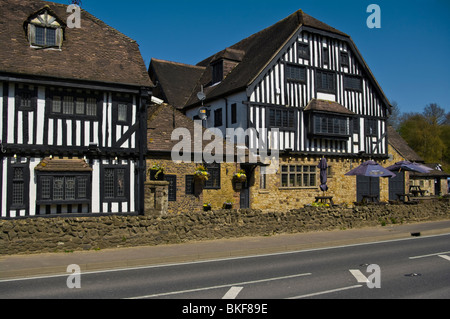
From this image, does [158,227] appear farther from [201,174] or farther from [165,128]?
[165,128]

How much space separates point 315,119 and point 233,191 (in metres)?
7.84

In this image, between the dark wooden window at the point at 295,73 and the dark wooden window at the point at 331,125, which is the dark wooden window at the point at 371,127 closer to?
the dark wooden window at the point at 331,125

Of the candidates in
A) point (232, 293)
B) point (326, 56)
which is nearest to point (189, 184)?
point (232, 293)

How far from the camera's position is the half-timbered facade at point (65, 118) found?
1536 cm

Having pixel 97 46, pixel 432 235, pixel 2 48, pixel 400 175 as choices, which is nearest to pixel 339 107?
pixel 400 175

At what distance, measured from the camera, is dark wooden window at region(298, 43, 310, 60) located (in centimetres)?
2578

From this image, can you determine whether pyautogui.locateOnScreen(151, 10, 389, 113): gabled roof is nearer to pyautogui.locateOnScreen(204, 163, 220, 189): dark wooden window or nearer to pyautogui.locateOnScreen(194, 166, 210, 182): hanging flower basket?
pyautogui.locateOnScreen(204, 163, 220, 189): dark wooden window

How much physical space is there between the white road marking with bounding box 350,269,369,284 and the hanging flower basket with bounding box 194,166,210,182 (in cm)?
1021

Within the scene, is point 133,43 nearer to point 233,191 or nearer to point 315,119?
point 233,191

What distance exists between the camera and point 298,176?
25.6 metres

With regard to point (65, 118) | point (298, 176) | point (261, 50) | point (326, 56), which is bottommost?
point (298, 176)

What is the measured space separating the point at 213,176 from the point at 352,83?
13.1 metres

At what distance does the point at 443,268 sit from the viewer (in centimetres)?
1002

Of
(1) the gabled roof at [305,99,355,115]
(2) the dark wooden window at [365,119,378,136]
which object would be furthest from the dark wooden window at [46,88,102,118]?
(2) the dark wooden window at [365,119,378,136]
